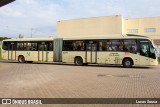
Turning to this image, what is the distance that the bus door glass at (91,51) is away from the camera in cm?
2546

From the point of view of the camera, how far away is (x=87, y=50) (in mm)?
25922

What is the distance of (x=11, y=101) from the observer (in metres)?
8.37

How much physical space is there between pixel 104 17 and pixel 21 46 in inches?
1158

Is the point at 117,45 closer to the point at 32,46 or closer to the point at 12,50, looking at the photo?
the point at 32,46

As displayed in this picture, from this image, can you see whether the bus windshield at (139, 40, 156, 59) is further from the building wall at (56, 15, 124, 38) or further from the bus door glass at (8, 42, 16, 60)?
the building wall at (56, 15, 124, 38)

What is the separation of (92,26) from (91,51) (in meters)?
33.2

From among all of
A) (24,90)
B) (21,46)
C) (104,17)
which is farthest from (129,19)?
(24,90)

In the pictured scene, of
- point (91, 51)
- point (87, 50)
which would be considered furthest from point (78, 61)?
point (91, 51)

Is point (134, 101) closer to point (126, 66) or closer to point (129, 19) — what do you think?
point (126, 66)

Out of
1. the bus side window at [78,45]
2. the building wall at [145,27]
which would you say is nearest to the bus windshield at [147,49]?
the bus side window at [78,45]

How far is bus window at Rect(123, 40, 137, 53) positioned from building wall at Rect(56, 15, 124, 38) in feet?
102

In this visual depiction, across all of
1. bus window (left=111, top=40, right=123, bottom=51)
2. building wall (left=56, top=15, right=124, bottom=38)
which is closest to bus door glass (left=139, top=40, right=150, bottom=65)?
bus window (left=111, top=40, right=123, bottom=51)

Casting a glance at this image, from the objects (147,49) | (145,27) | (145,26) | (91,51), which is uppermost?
(145,26)

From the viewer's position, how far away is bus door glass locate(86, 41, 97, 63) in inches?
1002
